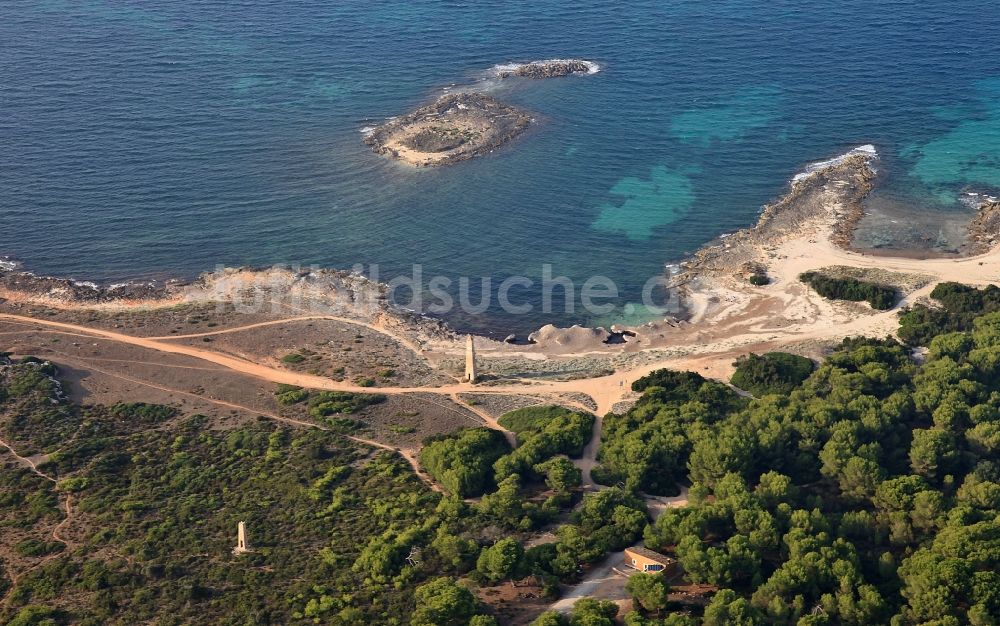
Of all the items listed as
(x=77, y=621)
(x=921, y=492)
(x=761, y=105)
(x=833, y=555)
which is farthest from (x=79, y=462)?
(x=761, y=105)

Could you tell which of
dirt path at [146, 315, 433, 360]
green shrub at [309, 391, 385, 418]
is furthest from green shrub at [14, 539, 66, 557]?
dirt path at [146, 315, 433, 360]

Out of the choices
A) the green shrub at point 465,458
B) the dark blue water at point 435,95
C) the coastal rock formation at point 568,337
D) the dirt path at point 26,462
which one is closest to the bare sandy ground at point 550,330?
the coastal rock formation at point 568,337

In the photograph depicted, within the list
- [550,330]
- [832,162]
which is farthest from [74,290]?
[832,162]

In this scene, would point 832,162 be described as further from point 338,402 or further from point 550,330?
point 338,402

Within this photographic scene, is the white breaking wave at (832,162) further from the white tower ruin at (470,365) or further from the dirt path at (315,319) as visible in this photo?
the dirt path at (315,319)

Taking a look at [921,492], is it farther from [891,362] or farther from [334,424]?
[334,424]

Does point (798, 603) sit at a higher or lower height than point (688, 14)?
→ lower
